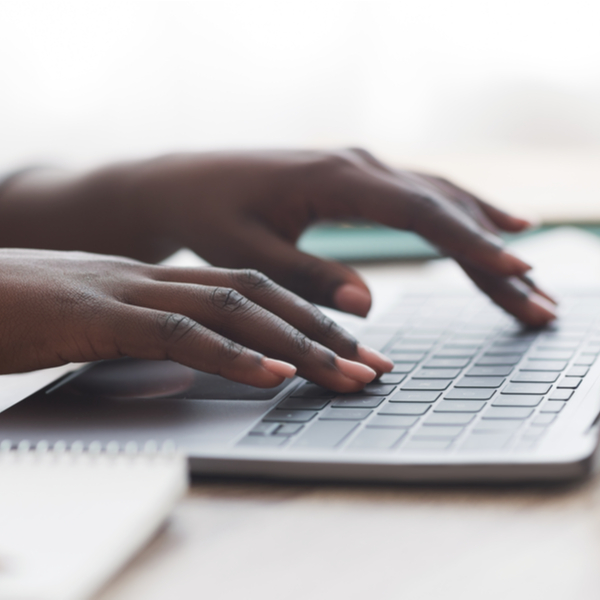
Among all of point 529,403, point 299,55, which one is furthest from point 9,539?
point 299,55

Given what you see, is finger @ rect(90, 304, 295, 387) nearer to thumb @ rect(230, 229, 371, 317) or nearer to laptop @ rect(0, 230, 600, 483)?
laptop @ rect(0, 230, 600, 483)

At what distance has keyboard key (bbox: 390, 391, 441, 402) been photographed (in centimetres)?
47

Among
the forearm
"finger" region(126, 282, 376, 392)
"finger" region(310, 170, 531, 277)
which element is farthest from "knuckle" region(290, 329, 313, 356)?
the forearm

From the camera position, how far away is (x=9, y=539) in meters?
0.31

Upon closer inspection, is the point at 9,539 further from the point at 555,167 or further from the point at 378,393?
the point at 555,167

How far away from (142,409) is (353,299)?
25 centimetres

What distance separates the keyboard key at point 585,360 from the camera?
1.77 ft

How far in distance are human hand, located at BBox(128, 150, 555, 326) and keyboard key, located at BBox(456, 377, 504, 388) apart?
6.7 inches

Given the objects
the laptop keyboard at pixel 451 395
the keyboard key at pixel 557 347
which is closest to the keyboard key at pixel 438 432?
the laptop keyboard at pixel 451 395

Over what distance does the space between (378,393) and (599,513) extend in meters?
0.17

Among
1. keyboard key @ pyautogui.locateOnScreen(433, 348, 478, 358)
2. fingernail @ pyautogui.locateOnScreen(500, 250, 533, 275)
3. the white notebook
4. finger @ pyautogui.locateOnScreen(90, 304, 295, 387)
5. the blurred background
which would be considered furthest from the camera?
the blurred background

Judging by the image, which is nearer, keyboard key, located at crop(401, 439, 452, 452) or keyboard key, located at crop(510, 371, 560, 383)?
keyboard key, located at crop(401, 439, 452, 452)

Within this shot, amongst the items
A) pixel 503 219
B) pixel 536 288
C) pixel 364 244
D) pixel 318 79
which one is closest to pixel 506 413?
pixel 536 288

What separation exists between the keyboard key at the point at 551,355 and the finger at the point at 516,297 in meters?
0.10
